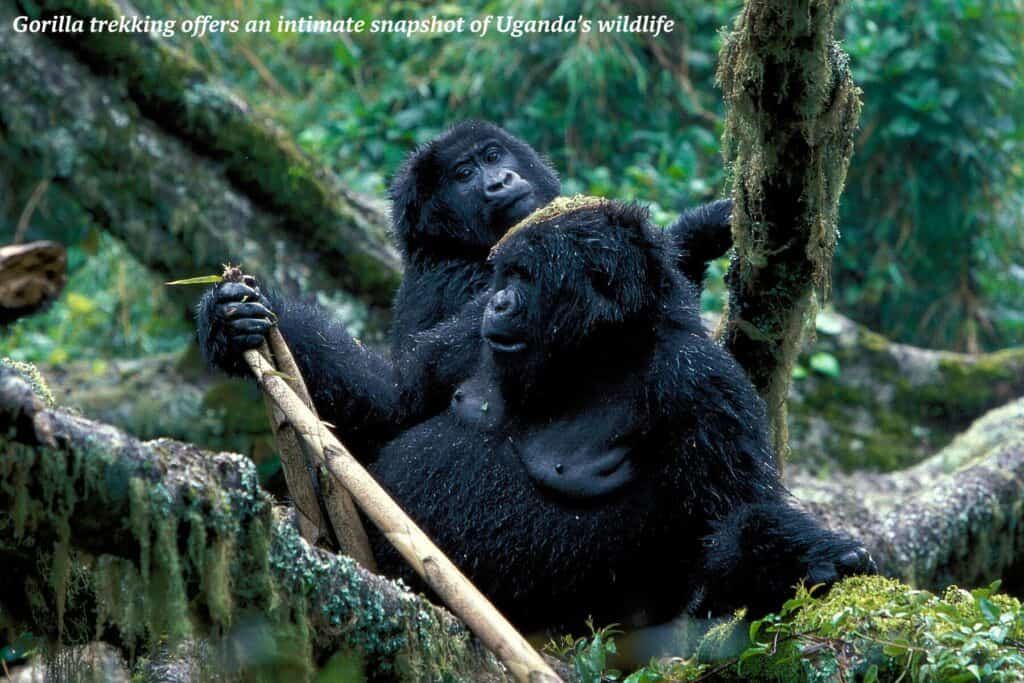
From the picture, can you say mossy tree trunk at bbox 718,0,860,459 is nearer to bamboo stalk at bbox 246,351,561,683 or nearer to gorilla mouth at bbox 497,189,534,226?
gorilla mouth at bbox 497,189,534,226

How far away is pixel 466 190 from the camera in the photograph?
600 centimetres

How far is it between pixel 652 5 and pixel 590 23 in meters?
1.03

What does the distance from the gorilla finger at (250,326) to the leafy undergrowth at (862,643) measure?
1.71 meters

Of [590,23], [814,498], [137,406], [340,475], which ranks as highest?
[590,23]

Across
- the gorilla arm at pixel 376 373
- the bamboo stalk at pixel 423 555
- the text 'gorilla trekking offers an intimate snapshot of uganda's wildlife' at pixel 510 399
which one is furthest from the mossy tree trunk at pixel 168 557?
the gorilla arm at pixel 376 373

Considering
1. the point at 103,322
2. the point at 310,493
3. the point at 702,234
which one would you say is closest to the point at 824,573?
the point at 310,493

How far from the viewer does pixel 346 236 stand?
9820 mm

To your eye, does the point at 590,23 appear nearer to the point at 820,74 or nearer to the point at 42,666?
the point at 820,74

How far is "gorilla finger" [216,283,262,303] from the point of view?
4746 millimetres

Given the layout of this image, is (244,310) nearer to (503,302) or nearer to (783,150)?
(503,302)

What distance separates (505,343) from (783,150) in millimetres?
1342

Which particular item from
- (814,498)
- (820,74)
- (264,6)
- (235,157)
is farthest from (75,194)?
(820,74)

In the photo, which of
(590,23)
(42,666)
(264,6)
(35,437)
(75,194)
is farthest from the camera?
(264,6)

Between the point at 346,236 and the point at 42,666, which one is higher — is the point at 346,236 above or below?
above
